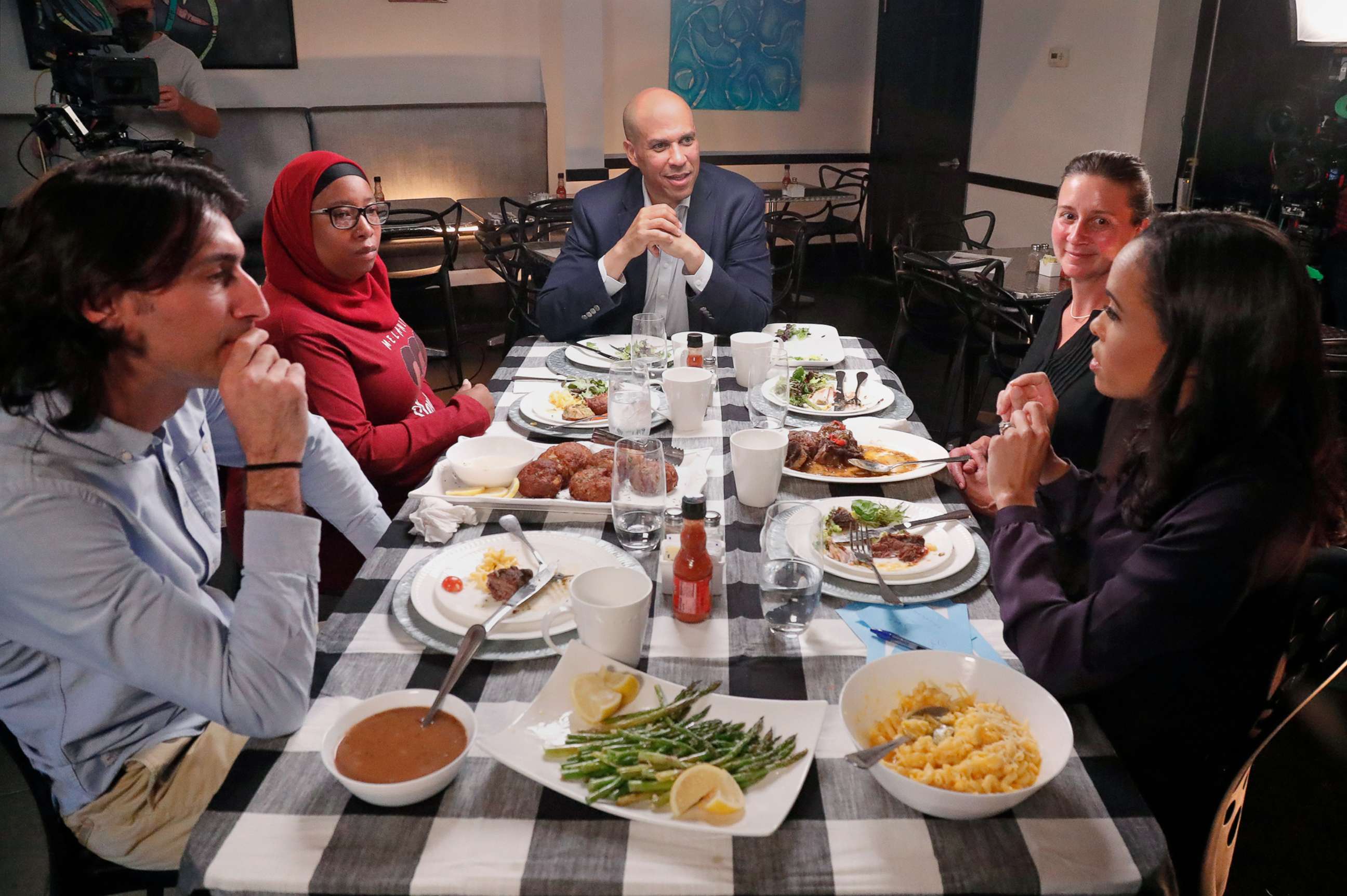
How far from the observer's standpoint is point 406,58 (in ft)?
22.7

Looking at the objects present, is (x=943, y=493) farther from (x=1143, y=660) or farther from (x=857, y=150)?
(x=857, y=150)

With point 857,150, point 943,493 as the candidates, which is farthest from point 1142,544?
point 857,150

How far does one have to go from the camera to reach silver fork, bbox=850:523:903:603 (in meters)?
1.38

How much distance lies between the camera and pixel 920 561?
1.49 m

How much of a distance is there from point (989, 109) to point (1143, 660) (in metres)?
6.82

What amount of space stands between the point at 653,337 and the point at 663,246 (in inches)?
17.6

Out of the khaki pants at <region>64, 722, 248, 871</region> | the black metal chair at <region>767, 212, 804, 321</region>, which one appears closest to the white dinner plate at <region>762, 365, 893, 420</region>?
the khaki pants at <region>64, 722, 248, 871</region>

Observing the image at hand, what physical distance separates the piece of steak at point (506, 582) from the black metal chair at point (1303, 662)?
3.20ft

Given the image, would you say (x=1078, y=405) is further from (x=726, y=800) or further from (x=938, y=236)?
(x=938, y=236)

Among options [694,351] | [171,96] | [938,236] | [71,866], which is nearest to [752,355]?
[694,351]

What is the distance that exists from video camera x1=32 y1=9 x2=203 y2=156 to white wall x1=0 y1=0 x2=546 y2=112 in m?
1.98

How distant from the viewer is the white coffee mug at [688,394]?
2.02 meters

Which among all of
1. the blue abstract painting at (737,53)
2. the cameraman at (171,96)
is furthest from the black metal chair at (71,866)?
the blue abstract painting at (737,53)

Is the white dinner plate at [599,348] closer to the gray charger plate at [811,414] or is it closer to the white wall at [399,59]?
the gray charger plate at [811,414]
